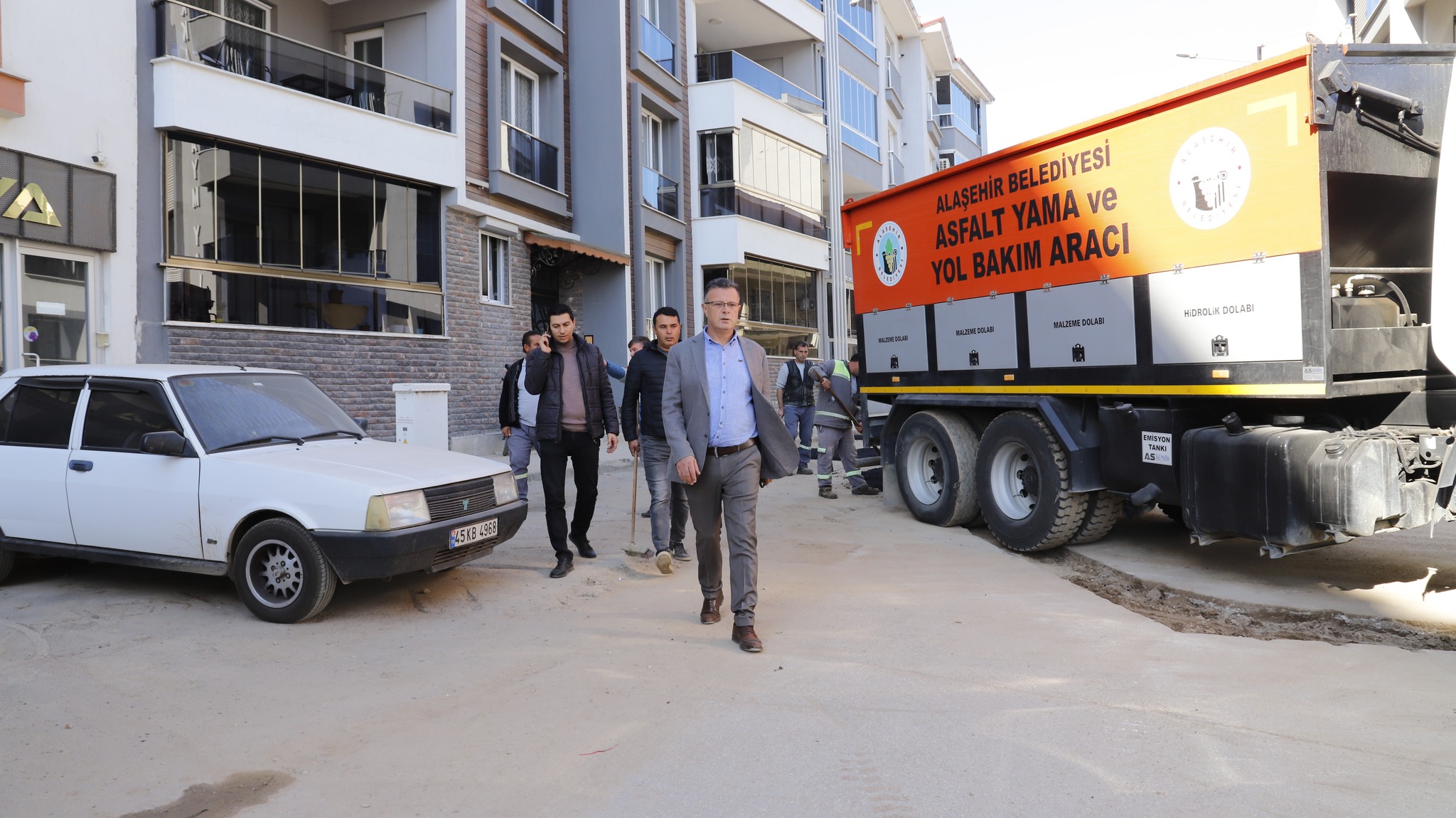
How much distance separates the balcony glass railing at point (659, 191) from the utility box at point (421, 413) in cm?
984

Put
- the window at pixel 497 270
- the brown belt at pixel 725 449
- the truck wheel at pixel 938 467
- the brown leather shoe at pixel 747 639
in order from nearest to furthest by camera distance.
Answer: the brown leather shoe at pixel 747 639
the brown belt at pixel 725 449
the truck wheel at pixel 938 467
the window at pixel 497 270

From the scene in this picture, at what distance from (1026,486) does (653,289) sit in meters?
14.0

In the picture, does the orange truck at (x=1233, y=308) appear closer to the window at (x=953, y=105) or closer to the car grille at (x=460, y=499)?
the car grille at (x=460, y=499)

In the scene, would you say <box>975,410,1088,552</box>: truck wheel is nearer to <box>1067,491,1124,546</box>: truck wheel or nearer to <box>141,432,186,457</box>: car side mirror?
<box>1067,491,1124,546</box>: truck wheel

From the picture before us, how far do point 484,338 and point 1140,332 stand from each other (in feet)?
37.0

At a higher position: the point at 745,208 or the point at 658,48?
the point at 658,48

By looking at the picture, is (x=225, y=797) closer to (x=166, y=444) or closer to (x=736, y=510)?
(x=736, y=510)

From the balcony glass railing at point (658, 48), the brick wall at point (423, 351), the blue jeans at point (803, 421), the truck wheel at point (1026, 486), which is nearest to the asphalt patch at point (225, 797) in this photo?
the truck wheel at point (1026, 486)

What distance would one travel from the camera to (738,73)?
2252cm

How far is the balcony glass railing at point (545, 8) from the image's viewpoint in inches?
689

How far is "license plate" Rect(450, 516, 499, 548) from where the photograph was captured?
5887 millimetres

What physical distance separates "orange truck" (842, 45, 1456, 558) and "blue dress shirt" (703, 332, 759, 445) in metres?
3.19

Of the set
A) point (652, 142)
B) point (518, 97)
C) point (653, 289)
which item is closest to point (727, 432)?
point (518, 97)

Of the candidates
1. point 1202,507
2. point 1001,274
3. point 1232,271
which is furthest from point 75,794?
point 1001,274
